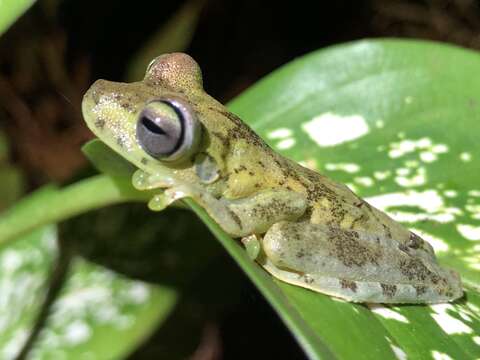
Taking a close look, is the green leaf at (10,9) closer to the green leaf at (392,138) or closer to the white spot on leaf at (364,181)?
the green leaf at (392,138)

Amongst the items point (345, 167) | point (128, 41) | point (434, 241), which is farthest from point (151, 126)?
point (128, 41)

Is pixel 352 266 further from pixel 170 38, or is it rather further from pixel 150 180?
pixel 170 38

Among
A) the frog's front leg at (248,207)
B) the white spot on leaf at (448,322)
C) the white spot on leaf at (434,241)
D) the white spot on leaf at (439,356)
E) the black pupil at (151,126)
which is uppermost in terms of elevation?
the black pupil at (151,126)

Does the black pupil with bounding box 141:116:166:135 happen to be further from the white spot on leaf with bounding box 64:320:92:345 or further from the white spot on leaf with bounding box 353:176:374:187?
the white spot on leaf with bounding box 64:320:92:345

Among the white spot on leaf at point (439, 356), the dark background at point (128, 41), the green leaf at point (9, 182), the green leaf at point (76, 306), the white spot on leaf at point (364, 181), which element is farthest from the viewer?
the dark background at point (128, 41)

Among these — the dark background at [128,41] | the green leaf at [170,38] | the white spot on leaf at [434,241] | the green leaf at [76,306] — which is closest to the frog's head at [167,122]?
the white spot on leaf at [434,241]

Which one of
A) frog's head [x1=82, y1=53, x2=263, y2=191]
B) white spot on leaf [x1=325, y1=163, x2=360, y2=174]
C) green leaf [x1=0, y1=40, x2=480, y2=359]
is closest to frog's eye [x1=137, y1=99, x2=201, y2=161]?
frog's head [x1=82, y1=53, x2=263, y2=191]

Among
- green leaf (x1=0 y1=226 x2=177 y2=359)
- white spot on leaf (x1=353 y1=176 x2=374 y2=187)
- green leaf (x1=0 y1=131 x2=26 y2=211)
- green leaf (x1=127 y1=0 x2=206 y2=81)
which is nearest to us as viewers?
white spot on leaf (x1=353 y1=176 x2=374 y2=187)
